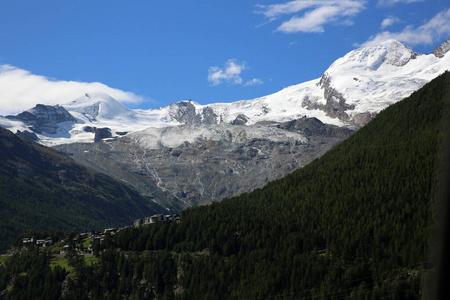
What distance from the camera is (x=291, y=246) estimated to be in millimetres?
117000

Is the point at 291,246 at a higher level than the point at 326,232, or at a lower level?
lower

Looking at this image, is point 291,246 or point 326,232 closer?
point 291,246

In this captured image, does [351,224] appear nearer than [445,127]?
No

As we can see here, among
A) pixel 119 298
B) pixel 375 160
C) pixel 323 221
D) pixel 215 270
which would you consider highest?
pixel 375 160

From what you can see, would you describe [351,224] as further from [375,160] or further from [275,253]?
[375,160]

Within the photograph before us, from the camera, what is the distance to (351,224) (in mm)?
116938

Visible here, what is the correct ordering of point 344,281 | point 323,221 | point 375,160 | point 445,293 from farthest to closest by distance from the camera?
1. point 375,160
2. point 323,221
3. point 344,281
4. point 445,293

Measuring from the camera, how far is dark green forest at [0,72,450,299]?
9525 centimetres

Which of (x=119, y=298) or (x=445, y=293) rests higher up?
(x=445, y=293)

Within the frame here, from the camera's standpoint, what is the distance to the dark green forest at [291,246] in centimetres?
9525

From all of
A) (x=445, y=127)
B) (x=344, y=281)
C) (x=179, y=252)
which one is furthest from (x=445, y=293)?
(x=179, y=252)

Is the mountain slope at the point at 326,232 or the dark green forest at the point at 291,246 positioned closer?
the mountain slope at the point at 326,232

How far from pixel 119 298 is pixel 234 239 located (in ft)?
110

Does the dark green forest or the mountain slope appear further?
the dark green forest
